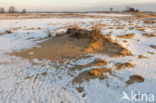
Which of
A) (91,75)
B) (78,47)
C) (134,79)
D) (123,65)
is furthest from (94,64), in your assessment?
(78,47)

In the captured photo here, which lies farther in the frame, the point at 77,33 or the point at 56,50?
the point at 77,33

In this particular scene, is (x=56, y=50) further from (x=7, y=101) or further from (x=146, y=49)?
(x=146, y=49)

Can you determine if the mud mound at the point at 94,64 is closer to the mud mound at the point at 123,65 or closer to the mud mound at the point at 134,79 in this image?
the mud mound at the point at 123,65

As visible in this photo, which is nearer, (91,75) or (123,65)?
(91,75)

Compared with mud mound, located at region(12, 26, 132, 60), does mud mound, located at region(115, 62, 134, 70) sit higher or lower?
lower

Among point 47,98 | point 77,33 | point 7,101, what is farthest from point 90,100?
point 77,33

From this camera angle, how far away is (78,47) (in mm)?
6059

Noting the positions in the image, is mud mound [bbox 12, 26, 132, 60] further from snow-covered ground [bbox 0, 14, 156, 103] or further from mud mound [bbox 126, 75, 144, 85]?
mud mound [bbox 126, 75, 144, 85]

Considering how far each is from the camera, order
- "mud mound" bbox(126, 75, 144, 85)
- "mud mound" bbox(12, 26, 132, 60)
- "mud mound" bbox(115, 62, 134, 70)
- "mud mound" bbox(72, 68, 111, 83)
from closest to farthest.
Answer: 1. "mud mound" bbox(126, 75, 144, 85)
2. "mud mound" bbox(72, 68, 111, 83)
3. "mud mound" bbox(115, 62, 134, 70)
4. "mud mound" bbox(12, 26, 132, 60)

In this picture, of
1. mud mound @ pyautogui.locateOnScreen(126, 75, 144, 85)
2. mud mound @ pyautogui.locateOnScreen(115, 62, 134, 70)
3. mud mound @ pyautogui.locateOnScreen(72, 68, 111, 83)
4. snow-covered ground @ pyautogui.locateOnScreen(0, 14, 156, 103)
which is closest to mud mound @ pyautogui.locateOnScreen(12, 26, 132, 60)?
snow-covered ground @ pyautogui.locateOnScreen(0, 14, 156, 103)

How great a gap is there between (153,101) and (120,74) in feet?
4.08

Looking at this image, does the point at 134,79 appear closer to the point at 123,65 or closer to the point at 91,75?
the point at 123,65

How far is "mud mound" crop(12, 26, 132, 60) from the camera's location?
18.4ft

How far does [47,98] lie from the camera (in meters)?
3.04
